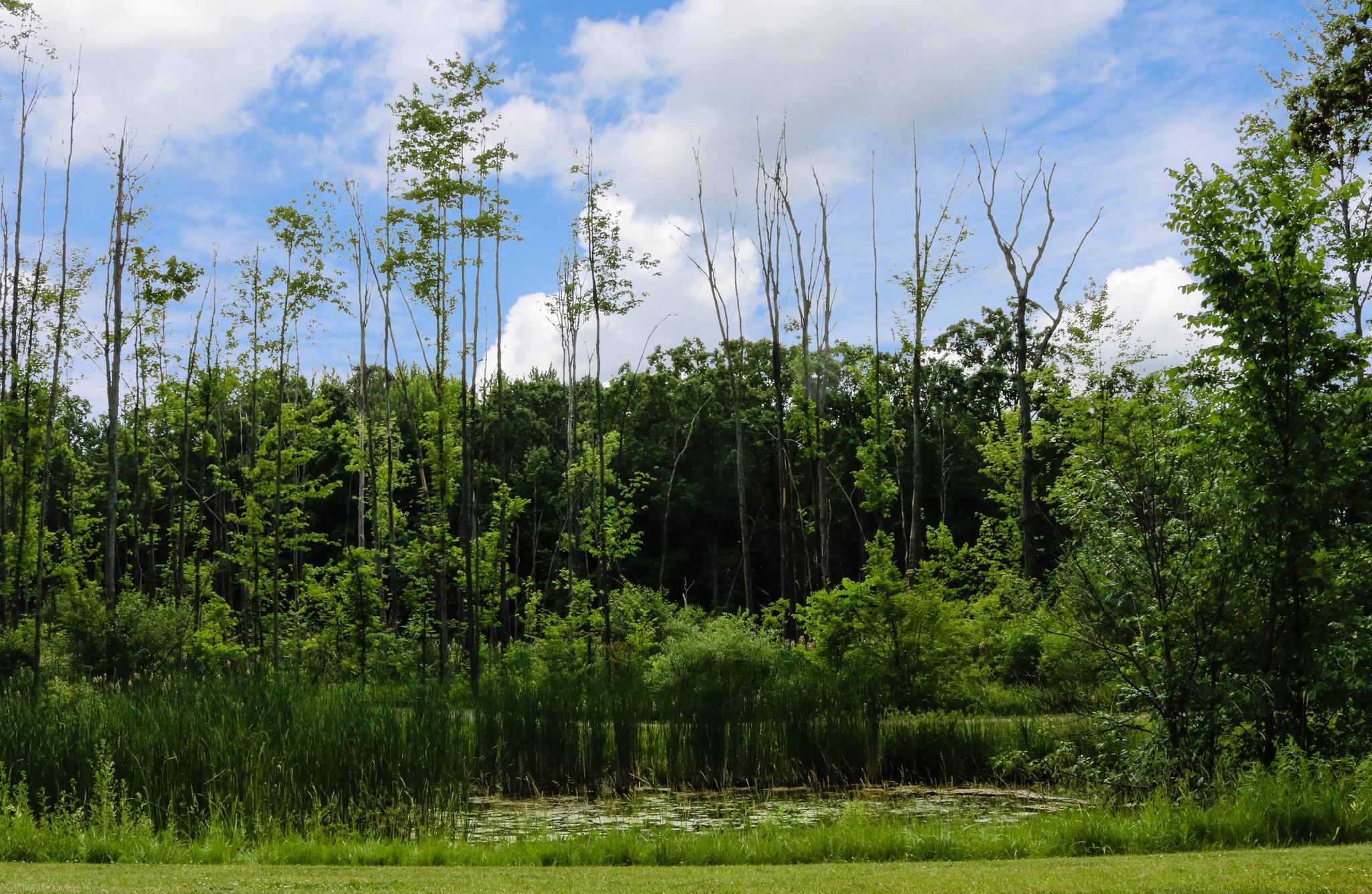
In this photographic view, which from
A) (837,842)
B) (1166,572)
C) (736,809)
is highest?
(1166,572)

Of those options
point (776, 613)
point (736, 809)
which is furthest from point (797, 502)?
point (736, 809)

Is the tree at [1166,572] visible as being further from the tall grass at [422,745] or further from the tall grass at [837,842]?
the tall grass at [422,745]

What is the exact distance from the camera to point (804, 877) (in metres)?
5.83

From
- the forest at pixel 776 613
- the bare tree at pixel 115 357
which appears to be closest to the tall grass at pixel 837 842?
the forest at pixel 776 613

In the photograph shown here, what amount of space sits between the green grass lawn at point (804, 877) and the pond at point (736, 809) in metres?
1.64

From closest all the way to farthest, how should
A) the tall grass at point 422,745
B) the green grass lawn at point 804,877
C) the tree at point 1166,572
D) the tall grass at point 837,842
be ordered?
the green grass lawn at point 804,877 → the tall grass at point 837,842 → the tall grass at point 422,745 → the tree at point 1166,572

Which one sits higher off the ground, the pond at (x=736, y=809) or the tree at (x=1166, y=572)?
the tree at (x=1166, y=572)

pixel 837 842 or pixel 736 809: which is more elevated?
pixel 837 842

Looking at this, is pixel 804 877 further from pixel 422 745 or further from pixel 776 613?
pixel 776 613

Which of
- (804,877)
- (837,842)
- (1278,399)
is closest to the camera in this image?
(804,877)

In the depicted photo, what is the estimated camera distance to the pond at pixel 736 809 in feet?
28.1

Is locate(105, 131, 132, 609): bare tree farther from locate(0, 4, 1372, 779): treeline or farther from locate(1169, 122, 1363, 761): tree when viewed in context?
locate(1169, 122, 1363, 761): tree

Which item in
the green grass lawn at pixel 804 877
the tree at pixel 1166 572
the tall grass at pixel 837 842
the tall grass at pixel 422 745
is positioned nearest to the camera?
the green grass lawn at pixel 804 877

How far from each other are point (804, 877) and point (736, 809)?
3.85m
